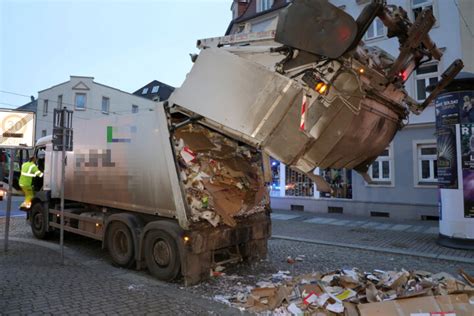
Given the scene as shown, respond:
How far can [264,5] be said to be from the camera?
18797mm

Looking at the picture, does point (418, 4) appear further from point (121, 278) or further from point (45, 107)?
point (45, 107)

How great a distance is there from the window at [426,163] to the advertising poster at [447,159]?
4.99m

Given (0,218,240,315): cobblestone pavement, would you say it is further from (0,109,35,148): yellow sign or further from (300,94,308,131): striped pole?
(300,94,308,131): striped pole

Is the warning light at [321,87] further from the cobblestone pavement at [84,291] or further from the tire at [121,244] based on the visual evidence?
the tire at [121,244]

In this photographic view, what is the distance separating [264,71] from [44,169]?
22.8 ft

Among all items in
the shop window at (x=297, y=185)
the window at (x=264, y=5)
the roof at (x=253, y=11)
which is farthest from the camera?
the window at (x=264, y=5)

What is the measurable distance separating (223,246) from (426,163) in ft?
33.9

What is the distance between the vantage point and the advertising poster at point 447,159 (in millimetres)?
8156

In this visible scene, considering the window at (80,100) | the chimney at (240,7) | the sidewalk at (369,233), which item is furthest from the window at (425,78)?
the window at (80,100)

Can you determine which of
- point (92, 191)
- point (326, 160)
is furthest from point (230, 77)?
point (92, 191)

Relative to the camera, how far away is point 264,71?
434 cm

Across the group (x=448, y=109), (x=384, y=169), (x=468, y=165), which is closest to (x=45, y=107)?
(x=384, y=169)

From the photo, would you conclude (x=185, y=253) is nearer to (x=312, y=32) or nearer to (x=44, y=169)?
(x=312, y=32)

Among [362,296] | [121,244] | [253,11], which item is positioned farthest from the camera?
[253,11]
